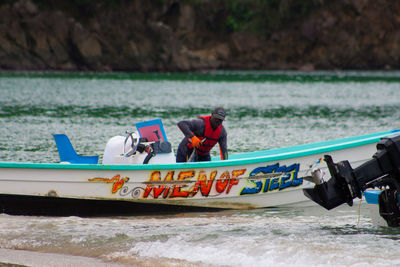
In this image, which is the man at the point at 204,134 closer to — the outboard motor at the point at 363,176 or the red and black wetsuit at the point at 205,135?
the red and black wetsuit at the point at 205,135

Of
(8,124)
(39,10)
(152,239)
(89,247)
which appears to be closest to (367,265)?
(152,239)

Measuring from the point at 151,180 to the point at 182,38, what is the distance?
78.1m

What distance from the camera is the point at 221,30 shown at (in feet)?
297

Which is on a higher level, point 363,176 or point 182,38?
point 182,38

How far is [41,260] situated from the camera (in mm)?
7859

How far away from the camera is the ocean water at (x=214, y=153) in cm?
819

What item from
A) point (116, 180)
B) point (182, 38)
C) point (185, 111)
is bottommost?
point (185, 111)

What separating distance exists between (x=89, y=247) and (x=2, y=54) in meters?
65.5

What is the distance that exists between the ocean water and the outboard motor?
64 cm

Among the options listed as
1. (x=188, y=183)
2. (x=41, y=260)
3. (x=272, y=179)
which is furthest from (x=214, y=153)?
(x=41, y=260)

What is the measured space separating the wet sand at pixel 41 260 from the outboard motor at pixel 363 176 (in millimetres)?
2910

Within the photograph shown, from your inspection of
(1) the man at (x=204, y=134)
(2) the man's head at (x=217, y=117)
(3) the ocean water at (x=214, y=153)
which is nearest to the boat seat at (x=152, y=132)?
(1) the man at (x=204, y=134)

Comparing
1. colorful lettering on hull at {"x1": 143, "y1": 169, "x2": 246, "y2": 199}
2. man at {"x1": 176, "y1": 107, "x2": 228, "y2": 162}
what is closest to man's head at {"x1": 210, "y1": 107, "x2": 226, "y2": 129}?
man at {"x1": 176, "y1": 107, "x2": 228, "y2": 162}

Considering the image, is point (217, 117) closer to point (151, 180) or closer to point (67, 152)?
point (151, 180)
